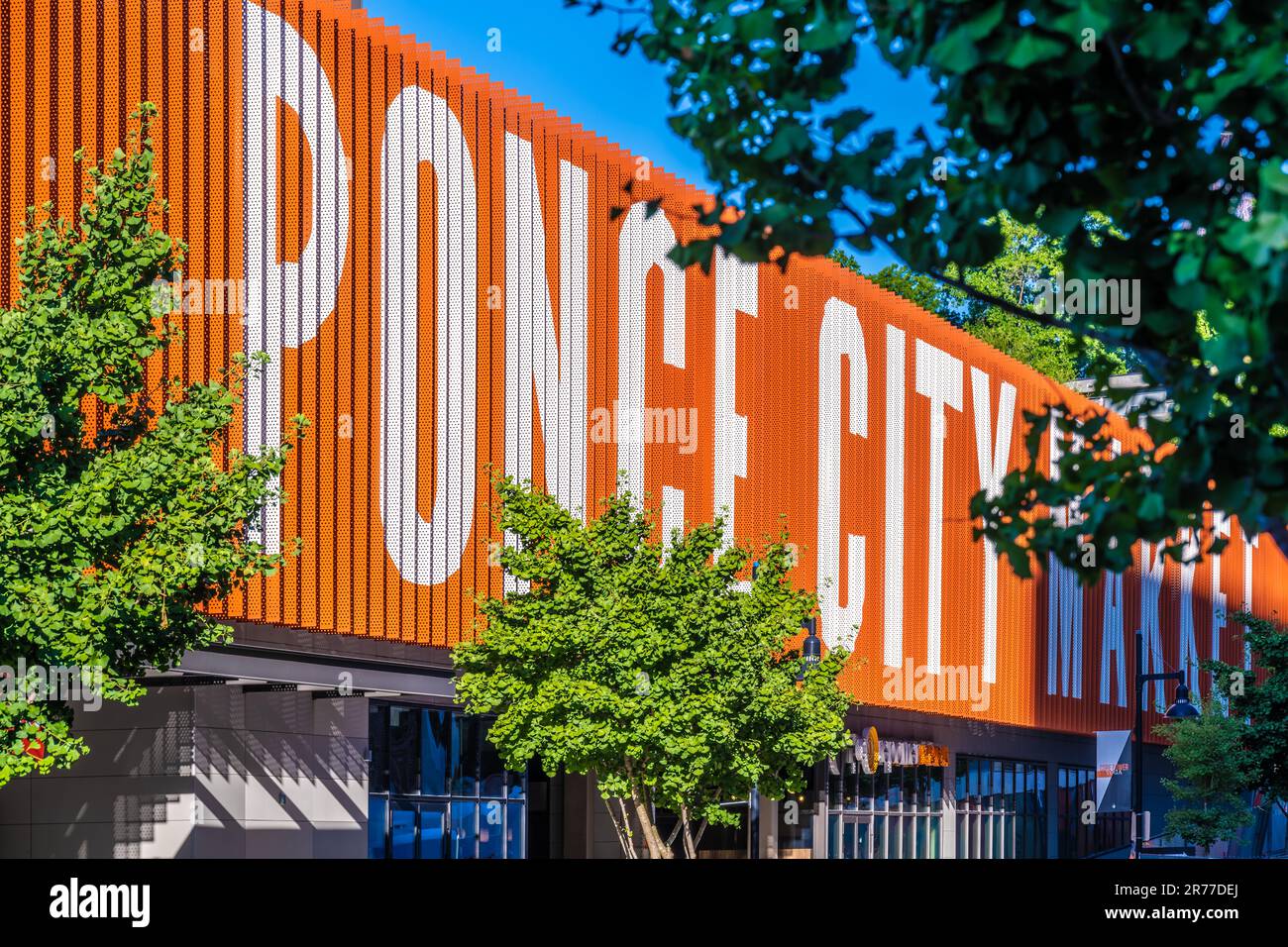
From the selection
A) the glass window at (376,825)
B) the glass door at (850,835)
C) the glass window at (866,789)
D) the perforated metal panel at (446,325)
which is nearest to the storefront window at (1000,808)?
the glass window at (866,789)

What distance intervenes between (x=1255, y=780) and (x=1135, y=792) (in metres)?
9.05

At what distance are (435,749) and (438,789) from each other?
74 centimetres

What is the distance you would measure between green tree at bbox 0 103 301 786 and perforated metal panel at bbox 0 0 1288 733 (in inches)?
71.9

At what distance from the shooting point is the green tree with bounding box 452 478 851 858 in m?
26.1

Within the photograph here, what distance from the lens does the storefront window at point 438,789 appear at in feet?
102

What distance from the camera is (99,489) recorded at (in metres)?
15.8

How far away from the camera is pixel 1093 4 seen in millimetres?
6371

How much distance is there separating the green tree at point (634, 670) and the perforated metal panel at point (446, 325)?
1786mm

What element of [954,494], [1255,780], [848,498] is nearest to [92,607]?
[1255,780]

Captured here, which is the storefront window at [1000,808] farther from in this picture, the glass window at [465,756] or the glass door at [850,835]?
the glass window at [465,756]
